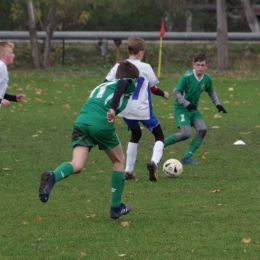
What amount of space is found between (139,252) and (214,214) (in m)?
1.61

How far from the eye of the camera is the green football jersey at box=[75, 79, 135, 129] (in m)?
7.09

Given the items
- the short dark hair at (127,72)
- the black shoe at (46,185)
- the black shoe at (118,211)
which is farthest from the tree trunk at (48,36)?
the black shoe at (46,185)

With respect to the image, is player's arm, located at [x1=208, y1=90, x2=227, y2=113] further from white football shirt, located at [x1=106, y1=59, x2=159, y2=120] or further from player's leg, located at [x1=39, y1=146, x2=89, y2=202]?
player's leg, located at [x1=39, y1=146, x2=89, y2=202]

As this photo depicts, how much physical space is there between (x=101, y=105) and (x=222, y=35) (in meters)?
22.6

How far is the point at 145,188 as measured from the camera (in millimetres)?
9062

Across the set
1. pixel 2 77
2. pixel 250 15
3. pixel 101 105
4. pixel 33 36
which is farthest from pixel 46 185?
pixel 250 15

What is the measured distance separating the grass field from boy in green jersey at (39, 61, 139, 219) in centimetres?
43

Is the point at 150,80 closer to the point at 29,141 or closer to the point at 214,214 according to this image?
the point at 214,214

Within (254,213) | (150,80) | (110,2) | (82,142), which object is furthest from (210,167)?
(110,2)

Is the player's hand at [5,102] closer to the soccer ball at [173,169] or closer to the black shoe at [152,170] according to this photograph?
the black shoe at [152,170]

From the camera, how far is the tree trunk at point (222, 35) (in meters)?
28.7

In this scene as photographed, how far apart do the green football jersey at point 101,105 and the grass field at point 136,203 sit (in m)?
0.95

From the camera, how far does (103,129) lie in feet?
23.2

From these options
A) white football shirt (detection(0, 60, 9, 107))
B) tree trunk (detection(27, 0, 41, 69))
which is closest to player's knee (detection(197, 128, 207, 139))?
white football shirt (detection(0, 60, 9, 107))
